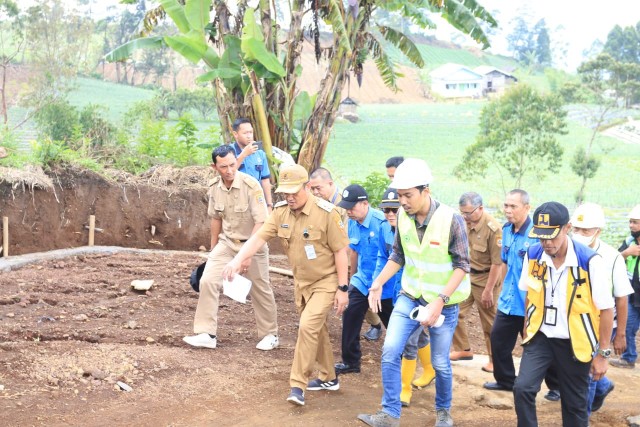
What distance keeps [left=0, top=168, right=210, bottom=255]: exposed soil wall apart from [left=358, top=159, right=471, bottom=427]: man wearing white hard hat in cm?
779

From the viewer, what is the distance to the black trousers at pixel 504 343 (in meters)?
6.90

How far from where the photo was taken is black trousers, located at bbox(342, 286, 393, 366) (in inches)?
281

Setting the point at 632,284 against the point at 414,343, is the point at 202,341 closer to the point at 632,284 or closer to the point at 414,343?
the point at 414,343

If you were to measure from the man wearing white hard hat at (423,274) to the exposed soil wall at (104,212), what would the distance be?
25.6 feet

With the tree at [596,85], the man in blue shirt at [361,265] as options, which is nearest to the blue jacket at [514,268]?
the man in blue shirt at [361,265]

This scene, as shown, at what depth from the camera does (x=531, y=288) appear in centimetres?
525

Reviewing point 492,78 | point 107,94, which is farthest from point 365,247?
point 492,78

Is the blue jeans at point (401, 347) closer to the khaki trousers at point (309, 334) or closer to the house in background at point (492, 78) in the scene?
the khaki trousers at point (309, 334)

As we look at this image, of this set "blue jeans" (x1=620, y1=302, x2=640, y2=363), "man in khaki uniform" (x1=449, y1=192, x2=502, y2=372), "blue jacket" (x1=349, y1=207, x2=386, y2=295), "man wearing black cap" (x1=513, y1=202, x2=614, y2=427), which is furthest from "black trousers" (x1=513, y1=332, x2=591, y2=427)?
"blue jeans" (x1=620, y1=302, x2=640, y2=363)

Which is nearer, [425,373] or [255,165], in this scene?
[425,373]

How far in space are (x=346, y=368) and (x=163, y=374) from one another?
1.68 m

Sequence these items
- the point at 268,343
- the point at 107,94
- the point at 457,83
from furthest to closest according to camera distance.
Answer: the point at 457,83, the point at 107,94, the point at 268,343

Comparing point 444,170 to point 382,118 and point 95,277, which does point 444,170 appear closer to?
point 382,118

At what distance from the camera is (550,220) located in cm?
495
